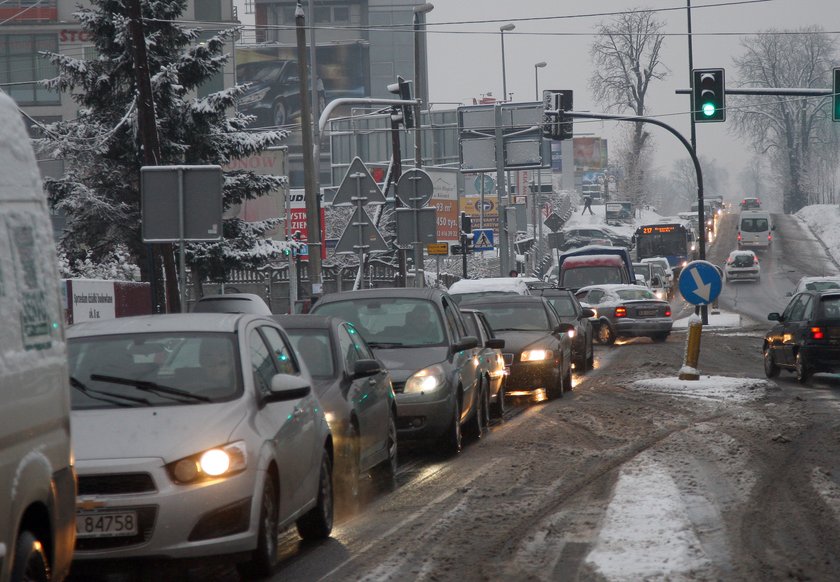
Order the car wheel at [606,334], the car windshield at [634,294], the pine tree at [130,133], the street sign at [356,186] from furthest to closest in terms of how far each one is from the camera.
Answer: the car windshield at [634,294], the car wheel at [606,334], the pine tree at [130,133], the street sign at [356,186]

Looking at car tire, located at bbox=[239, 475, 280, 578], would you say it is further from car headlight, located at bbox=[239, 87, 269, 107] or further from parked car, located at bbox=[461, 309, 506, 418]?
car headlight, located at bbox=[239, 87, 269, 107]

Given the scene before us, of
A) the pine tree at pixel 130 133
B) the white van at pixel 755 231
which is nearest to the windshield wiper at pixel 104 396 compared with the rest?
the pine tree at pixel 130 133

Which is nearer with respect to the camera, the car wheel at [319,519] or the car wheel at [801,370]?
the car wheel at [319,519]

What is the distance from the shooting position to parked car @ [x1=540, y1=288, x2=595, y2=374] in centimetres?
2661

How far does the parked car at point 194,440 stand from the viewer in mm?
7203

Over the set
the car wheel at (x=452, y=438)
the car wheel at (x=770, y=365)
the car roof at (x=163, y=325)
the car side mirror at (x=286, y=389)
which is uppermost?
the car roof at (x=163, y=325)

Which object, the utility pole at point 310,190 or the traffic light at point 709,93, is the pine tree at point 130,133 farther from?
the traffic light at point 709,93

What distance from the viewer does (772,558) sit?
788 cm

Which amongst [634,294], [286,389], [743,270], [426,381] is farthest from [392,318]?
[743,270]

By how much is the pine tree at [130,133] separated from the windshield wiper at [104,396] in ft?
72.6

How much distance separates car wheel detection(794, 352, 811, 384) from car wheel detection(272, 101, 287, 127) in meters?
103

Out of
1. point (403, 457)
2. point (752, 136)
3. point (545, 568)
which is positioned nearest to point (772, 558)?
point (545, 568)

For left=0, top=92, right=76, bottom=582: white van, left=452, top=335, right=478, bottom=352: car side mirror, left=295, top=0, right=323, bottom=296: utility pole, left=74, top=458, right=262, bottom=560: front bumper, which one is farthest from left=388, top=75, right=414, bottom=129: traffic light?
left=0, top=92, right=76, bottom=582: white van

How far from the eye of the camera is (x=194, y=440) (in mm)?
7430
